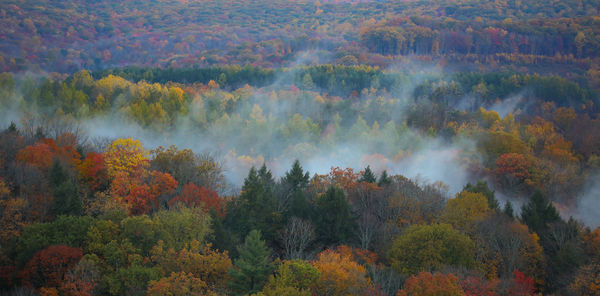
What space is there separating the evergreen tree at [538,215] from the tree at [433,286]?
2732cm

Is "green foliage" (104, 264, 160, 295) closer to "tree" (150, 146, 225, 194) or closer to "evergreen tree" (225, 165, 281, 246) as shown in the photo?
"evergreen tree" (225, 165, 281, 246)

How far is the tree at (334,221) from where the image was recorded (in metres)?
53.7

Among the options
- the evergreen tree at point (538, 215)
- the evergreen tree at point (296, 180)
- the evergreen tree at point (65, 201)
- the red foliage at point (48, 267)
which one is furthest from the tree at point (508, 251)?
the evergreen tree at point (65, 201)

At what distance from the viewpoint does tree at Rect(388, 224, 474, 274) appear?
41.5 m

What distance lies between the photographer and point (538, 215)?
5866 cm

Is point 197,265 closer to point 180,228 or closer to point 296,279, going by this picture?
point 180,228

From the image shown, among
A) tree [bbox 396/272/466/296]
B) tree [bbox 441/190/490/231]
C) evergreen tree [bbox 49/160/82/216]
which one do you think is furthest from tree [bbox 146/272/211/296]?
tree [bbox 441/190/490/231]

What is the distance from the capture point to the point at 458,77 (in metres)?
164

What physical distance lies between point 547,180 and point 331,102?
6742 centimetres

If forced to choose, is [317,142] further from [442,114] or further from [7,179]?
[7,179]

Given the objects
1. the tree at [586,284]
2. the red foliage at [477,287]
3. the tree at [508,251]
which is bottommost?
the tree at [508,251]

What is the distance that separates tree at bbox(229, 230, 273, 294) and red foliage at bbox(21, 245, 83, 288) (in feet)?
42.6

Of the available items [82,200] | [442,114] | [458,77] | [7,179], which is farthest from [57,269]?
[458,77]

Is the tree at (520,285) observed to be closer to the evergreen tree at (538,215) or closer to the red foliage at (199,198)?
the evergreen tree at (538,215)
